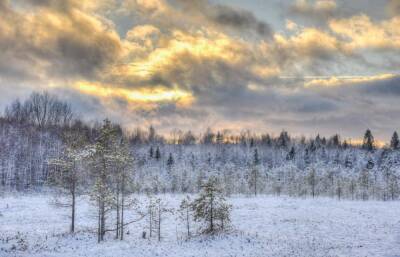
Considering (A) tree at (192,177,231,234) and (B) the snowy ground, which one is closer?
(B) the snowy ground

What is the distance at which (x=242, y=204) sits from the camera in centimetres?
7806

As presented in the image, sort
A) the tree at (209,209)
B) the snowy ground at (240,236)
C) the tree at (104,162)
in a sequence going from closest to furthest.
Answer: the snowy ground at (240,236) < the tree at (104,162) < the tree at (209,209)

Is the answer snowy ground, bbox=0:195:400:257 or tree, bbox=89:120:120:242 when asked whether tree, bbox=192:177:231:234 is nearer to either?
snowy ground, bbox=0:195:400:257

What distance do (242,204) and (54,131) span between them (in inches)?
4949

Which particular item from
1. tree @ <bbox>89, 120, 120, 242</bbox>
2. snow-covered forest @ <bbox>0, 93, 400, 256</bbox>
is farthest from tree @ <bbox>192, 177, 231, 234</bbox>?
tree @ <bbox>89, 120, 120, 242</bbox>

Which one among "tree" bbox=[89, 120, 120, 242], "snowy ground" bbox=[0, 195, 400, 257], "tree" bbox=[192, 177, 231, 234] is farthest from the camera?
"tree" bbox=[192, 177, 231, 234]

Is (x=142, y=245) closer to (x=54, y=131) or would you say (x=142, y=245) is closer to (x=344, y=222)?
(x=344, y=222)

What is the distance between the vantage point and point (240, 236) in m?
43.3

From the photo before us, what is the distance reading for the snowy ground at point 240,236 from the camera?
1394 inches

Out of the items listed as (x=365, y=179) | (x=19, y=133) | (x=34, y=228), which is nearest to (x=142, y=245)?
(x=34, y=228)

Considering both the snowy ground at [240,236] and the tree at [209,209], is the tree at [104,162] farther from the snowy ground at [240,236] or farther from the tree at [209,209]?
the tree at [209,209]

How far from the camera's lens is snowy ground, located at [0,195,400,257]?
116 feet

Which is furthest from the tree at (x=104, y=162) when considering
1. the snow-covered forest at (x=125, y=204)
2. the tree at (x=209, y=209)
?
the tree at (x=209, y=209)

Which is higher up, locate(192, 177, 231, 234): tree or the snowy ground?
locate(192, 177, 231, 234): tree
